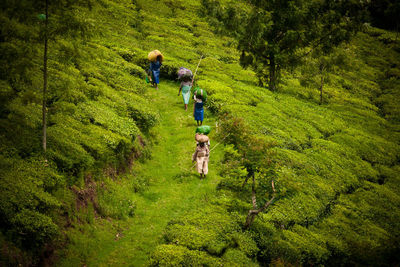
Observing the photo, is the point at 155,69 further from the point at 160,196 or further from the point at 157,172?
the point at 160,196

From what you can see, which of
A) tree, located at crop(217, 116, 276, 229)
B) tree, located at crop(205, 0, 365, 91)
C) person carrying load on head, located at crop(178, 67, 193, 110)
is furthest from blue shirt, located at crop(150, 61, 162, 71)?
tree, located at crop(217, 116, 276, 229)

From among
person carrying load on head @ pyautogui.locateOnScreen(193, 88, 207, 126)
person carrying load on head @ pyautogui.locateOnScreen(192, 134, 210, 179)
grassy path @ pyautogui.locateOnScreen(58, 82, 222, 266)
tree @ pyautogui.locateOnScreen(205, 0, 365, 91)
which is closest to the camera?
grassy path @ pyautogui.locateOnScreen(58, 82, 222, 266)

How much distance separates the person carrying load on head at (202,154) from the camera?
13438 millimetres

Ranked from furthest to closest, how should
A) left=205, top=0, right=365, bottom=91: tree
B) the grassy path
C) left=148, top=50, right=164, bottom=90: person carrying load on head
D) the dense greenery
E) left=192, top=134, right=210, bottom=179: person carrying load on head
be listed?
left=205, top=0, right=365, bottom=91: tree < left=148, top=50, right=164, bottom=90: person carrying load on head < left=192, top=134, right=210, bottom=179: person carrying load on head < the grassy path < the dense greenery

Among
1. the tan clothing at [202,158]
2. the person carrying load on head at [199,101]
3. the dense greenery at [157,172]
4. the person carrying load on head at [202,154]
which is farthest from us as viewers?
the person carrying load on head at [199,101]

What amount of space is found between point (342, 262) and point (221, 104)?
1238cm

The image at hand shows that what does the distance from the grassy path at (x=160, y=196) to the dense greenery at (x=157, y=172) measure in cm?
7

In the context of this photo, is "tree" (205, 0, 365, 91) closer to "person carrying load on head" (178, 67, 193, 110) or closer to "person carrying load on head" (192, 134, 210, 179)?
"person carrying load on head" (178, 67, 193, 110)

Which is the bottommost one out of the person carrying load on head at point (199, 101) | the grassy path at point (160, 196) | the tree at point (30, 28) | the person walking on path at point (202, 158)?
the grassy path at point (160, 196)

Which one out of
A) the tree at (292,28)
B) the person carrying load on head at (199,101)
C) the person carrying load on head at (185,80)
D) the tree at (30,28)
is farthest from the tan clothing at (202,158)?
the tree at (292,28)

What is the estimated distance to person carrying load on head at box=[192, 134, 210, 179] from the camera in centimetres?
1344

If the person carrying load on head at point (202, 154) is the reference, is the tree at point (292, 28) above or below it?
above

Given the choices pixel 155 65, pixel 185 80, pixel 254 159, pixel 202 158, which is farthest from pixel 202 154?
pixel 155 65

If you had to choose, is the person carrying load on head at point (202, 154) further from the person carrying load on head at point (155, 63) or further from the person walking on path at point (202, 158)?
the person carrying load on head at point (155, 63)
